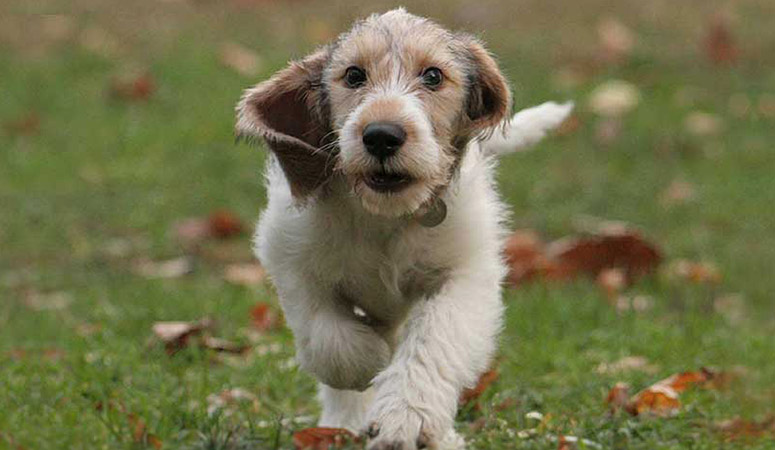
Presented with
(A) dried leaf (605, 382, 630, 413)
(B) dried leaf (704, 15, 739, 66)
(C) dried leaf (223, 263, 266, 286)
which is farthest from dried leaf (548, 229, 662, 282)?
(B) dried leaf (704, 15, 739, 66)

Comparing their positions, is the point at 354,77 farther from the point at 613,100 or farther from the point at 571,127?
the point at 613,100

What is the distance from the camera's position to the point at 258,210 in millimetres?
9820

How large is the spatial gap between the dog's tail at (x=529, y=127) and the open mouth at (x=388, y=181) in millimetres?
1224

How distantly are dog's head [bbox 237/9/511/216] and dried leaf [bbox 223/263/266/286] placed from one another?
10.6ft

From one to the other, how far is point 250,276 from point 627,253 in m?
2.02

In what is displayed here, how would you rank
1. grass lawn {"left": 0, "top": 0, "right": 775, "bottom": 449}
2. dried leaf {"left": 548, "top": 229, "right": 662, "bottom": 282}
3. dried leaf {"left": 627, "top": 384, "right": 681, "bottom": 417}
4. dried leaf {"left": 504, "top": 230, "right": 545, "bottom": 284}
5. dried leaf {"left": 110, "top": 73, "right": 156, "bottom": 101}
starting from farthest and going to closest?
dried leaf {"left": 110, "top": 73, "right": 156, "bottom": 101} < dried leaf {"left": 548, "top": 229, "right": 662, "bottom": 282} < dried leaf {"left": 504, "top": 230, "right": 545, "bottom": 284} < grass lawn {"left": 0, "top": 0, "right": 775, "bottom": 449} < dried leaf {"left": 627, "top": 384, "right": 681, "bottom": 417}

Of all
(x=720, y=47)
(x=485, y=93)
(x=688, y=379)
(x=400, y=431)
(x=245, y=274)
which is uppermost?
(x=485, y=93)

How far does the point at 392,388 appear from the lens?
14.4 ft

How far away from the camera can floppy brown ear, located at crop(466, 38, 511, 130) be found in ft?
15.8

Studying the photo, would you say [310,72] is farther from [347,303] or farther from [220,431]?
[220,431]

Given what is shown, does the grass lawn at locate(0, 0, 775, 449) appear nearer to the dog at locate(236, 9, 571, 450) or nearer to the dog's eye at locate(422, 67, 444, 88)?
the dog at locate(236, 9, 571, 450)

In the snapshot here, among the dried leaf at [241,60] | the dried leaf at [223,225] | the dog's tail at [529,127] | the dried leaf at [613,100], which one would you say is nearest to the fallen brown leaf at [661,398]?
the dog's tail at [529,127]

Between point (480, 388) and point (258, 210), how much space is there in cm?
449

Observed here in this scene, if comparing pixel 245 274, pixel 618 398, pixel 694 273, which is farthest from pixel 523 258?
pixel 618 398
